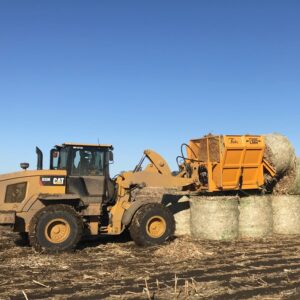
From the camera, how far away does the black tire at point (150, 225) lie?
38.4 ft

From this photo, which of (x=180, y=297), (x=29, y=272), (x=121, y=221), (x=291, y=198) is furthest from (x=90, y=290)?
(x=291, y=198)

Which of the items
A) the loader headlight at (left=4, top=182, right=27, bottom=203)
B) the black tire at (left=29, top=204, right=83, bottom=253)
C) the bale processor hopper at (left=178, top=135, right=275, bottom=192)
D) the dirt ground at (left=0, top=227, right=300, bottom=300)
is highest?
the bale processor hopper at (left=178, top=135, right=275, bottom=192)

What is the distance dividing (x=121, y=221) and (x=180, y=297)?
18.3 ft

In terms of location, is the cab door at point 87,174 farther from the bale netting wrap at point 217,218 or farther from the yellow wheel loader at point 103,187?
the bale netting wrap at point 217,218

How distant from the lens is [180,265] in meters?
9.01

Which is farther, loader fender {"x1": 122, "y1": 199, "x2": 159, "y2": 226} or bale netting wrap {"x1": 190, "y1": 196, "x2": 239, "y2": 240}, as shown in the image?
bale netting wrap {"x1": 190, "y1": 196, "x2": 239, "y2": 240}

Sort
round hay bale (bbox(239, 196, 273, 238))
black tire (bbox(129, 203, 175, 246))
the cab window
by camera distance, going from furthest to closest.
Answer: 1. round hay bale (bbox(239, 196, 273, 238))
2. the cab window
3. black tire (bbox(129, 203, 175, 246))

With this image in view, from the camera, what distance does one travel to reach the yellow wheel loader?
1088cm

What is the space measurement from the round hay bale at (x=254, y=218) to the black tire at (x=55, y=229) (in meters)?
4.66

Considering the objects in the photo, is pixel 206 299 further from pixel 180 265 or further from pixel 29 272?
pixel 29 272

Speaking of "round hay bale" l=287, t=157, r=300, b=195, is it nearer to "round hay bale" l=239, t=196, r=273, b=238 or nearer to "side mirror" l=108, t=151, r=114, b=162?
"round hay bale" l=239, t=196, r=273, b=238

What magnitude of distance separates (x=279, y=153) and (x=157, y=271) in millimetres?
6184

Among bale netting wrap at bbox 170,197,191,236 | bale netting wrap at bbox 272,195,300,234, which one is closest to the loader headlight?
bale netting wrap at bbox 170,197,191,236

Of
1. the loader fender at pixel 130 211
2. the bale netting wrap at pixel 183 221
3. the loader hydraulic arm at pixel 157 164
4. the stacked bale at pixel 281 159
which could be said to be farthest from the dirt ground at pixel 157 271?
the loader hydraulic arm at pixel 157 164
